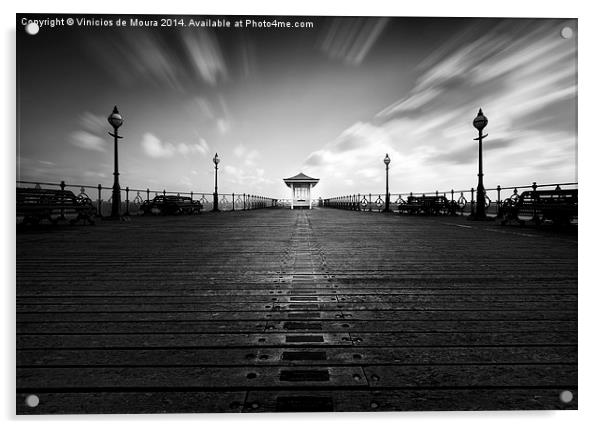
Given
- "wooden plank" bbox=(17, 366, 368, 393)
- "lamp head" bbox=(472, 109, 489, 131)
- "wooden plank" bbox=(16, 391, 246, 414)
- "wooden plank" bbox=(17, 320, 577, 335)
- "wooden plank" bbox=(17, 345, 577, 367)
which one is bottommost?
"wooden plank" bbox=(16, 391, 246, 414)

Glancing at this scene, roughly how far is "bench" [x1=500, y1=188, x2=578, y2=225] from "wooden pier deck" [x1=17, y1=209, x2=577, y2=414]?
429cm

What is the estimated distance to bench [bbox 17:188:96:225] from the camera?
634 cm

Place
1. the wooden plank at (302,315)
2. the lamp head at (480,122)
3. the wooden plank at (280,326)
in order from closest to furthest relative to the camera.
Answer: the wooden plank at (280,326) → the wooden plank at (302,315) → the lamp head at (480,122)

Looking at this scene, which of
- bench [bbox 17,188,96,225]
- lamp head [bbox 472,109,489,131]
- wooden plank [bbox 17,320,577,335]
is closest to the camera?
Answer: wooden plank [bbox 17,320,577,335]

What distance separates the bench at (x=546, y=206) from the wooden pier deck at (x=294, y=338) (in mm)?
4288

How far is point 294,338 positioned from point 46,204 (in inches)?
306

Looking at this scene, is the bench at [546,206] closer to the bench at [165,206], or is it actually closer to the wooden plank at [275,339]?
the wooden plank at [275,339]

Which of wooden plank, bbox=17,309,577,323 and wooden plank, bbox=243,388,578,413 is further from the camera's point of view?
wooden plank, bbox=17,309,577,323

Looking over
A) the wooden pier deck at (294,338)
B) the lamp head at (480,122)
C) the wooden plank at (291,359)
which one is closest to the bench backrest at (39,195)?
the wooden pier deck at (294,338)

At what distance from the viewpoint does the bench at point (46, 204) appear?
6.34 meters

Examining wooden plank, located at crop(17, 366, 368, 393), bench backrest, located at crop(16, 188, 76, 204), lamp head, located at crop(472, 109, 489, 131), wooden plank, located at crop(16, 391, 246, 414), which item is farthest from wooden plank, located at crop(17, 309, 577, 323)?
lamp head, located at crop(472, 109, 489, 131)

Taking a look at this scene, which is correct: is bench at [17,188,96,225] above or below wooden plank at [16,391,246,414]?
above

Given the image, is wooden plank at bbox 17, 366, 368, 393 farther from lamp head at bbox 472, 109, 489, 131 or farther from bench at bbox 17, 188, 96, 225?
lamp head at bbox 472, 109, 489, 131

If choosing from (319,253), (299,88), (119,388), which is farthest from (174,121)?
(119,388)
